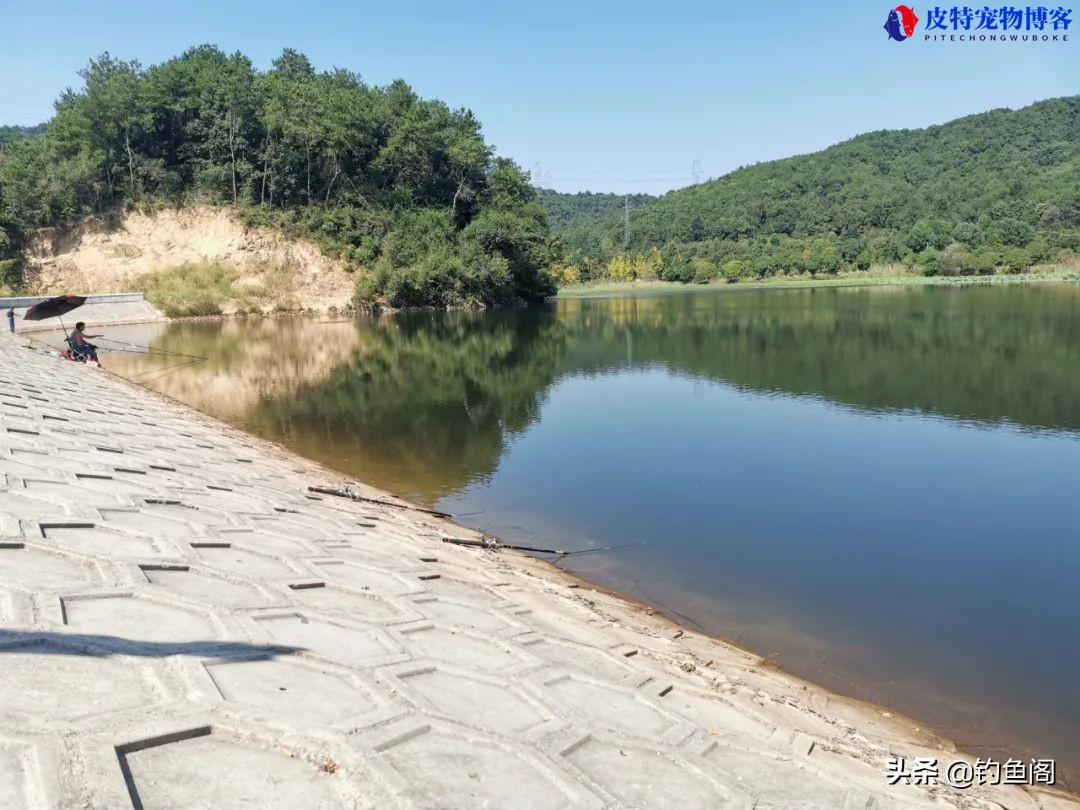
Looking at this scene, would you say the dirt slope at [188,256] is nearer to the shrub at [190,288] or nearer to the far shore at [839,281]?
the shrub at [190,288]

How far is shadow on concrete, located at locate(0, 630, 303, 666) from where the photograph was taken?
3.52m

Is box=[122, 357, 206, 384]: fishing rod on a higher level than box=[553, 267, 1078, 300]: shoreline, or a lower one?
lower

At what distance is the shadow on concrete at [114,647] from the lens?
11.5 ft

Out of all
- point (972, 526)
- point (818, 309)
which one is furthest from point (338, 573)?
point (818, 309)

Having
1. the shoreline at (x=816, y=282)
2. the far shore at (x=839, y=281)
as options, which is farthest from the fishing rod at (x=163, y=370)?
the far shore at (x=839, y=281)

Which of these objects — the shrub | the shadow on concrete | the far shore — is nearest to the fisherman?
the shadow on concrete

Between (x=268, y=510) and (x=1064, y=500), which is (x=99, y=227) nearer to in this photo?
(x=268, y=510)

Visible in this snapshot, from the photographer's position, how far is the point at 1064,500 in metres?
11.5

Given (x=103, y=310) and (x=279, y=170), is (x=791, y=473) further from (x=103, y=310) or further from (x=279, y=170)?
(x=279, y=170)

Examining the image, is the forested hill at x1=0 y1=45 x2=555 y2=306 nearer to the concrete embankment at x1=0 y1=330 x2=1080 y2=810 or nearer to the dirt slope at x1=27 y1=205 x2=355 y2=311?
the dirt slope at x1=27 y1=205 x2=355 y2=311

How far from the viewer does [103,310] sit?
44625 millimetres

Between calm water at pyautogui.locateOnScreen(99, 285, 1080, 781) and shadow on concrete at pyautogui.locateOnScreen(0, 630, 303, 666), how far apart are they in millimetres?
4963

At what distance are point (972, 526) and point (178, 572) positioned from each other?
10.0 metres

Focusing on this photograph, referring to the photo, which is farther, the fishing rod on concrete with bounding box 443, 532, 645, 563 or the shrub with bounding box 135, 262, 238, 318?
the shrub with bounding box 135, 262, 238, 318
